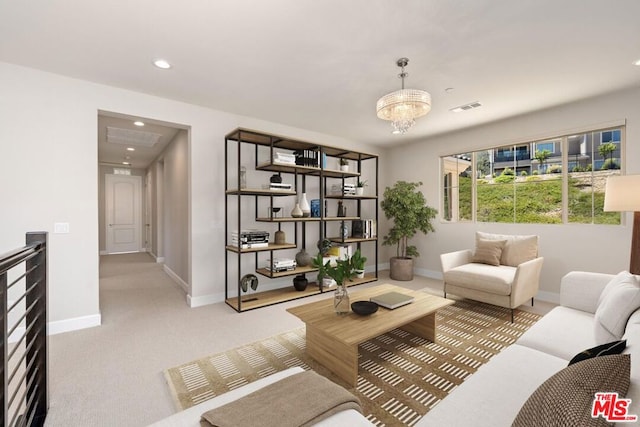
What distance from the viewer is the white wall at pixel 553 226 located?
3.28m

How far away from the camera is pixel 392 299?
2525mm

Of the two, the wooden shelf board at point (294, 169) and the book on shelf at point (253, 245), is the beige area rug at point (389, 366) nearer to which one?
the book on shelf at point (253, 245)

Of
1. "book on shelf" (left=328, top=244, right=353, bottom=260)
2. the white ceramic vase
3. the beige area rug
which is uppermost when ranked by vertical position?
the white ceramic vase

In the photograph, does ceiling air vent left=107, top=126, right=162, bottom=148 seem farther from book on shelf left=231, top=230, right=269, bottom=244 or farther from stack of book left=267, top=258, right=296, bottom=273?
stack of book left=267, top=258, right=296, bottom=273

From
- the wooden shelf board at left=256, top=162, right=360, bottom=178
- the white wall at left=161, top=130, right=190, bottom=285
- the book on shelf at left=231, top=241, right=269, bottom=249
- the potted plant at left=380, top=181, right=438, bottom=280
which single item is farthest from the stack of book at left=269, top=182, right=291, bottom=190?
the potted plant at left=380, top=181, right=438, bottom=280

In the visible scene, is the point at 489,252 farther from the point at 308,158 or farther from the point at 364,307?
the point at 308,158

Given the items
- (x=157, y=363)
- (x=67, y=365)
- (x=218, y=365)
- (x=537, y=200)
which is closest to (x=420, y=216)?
(x=537, y=200)

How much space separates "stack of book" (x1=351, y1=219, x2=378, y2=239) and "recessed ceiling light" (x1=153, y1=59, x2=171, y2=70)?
11.3ft

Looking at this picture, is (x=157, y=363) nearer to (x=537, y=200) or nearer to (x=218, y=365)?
(x=218, y=365)

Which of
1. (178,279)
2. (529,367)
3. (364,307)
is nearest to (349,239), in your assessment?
(364,307)

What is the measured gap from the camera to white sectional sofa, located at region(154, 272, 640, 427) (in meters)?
1.05

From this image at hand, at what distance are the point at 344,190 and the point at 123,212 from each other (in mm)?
6984

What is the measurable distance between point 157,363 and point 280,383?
1.57 metres

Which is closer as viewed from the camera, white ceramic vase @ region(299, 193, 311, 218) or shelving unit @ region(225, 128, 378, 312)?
shelving unit @ region(225, 128, 378, 312)
